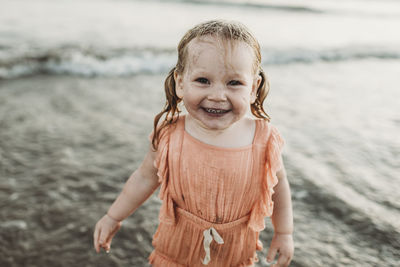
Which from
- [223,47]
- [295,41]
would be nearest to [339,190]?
[223,47]

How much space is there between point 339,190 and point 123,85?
170 inches

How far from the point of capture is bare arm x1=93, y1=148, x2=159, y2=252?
1.78m

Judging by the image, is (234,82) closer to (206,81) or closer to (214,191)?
(206,81)

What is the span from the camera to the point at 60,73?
675cm

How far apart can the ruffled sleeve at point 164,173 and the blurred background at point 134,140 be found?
0.78m

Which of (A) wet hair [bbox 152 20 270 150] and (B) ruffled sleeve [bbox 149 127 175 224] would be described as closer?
(A) wet hair [bbox 152 20 270 150]

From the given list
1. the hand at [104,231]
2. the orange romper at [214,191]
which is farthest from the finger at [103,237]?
the orange romper at [214,191]

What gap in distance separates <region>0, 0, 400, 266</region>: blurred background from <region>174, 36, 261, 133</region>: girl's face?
1340 mm

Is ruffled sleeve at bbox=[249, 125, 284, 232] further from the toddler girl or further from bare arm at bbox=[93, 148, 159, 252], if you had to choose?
bare arm at bbox=[93, 148, 159, 252]

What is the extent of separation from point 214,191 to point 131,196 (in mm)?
470

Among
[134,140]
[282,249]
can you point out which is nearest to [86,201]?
[134,140]

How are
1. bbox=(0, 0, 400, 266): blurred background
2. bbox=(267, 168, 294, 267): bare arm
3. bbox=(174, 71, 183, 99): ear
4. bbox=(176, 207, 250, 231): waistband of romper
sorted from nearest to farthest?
bbox=(174, 71, 183, 99): ear, bbox=(176, 207, 250, 231): waistband of romper, bbox=(267, 168, 294, 267): bare arm, bbox=(0, 0, 400, 266): blurred background

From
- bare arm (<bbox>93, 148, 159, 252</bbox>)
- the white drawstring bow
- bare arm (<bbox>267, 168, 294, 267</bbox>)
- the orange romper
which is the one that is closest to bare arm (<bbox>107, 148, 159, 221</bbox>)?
bare arm (<bbox>93, 148, 159, 252</bbox>)

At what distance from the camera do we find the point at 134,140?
3.97 metres
